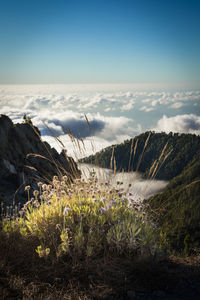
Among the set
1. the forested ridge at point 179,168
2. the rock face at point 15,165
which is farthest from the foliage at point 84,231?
the forested ridge at point 179,168

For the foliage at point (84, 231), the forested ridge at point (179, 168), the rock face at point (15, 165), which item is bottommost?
the forested ridge at point (179, 168)

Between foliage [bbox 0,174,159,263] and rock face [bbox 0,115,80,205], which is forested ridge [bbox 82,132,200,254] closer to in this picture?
rock face [bbox 0,115,80,205]

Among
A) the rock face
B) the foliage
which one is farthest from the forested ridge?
the foliage

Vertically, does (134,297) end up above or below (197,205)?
above

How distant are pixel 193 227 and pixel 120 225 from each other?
105 meters

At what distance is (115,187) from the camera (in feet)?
15.4

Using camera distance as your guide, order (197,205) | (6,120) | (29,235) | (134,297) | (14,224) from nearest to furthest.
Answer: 1. (134,297)
2. (29,235)
3. (14,224)
4. (6,120)
5. (197,205)

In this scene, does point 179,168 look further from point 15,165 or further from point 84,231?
point 84,231

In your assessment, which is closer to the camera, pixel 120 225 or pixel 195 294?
pixel 195 294

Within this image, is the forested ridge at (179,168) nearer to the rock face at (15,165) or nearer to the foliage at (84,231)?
the rock face at (15,165)

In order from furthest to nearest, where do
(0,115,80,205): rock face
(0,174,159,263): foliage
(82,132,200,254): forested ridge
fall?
(82,132,200,254): forested ridge, (0,115,80,205): rock face, (0,174,159,263): foliage

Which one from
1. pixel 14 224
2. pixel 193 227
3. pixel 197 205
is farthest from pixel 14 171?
pixel 197 205

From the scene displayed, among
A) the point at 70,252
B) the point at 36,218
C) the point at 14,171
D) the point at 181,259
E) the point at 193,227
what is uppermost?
the point at 36,218

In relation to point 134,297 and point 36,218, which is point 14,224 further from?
point 134,297
